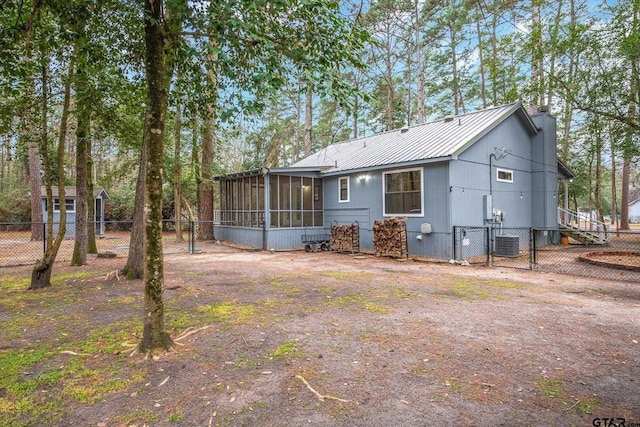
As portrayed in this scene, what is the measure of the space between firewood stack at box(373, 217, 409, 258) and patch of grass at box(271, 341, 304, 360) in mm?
7394

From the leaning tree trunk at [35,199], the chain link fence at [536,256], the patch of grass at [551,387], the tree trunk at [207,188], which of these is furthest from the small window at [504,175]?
the leaning tree trunk at [35,199]

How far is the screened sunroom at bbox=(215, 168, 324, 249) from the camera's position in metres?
12.9

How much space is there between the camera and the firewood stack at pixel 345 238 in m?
12.1

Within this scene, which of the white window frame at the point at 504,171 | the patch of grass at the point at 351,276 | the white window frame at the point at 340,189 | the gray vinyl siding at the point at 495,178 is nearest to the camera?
the patch of grass at the point at 351,276

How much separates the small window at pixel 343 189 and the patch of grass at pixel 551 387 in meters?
10.6

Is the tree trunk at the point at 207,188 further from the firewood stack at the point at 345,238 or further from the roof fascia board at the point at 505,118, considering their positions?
the roof fascia board at the point at 505,118

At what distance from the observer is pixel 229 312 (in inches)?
185

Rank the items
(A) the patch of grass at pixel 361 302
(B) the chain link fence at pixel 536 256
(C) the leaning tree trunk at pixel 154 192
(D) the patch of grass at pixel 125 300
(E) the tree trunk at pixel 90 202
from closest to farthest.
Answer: (C) the leaning tree trunk at pixel 154 192, (A) the patch of grass at pixel 361 302, (D) the patch of grass at pixel 125 300, (B) the chain link fence at pixel 536 256, (E) the tree trunk at pixel 90 202

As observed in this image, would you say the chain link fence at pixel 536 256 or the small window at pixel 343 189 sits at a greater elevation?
the small window at pixel 343 189

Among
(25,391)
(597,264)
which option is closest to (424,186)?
(597,264)

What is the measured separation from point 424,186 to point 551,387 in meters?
8.29

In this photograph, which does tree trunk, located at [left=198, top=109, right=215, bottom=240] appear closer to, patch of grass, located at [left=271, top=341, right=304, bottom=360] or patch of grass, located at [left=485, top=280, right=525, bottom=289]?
patch of grass, located at [left=485, top=280, right=525, bottom=289]

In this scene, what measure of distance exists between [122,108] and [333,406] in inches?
282

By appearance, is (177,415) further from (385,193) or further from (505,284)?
(385,193)
